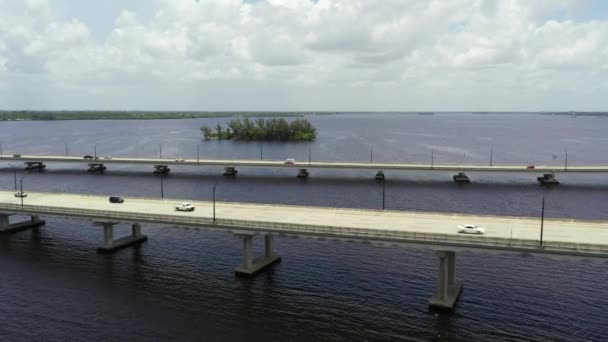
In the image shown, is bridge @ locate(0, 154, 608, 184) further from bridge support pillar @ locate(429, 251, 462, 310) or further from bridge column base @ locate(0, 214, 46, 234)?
bridge support pillar @ locate(429, 251, 462, 310)

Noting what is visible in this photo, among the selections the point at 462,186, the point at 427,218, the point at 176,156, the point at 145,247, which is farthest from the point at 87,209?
the point at 176,156

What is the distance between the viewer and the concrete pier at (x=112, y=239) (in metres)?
66.8

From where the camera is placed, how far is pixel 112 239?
6794cm

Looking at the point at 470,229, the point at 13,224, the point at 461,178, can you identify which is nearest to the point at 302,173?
the point at 461,178

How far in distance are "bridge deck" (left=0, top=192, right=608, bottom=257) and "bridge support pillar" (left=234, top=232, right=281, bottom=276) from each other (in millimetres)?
1423

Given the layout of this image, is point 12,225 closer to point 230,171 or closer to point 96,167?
point 230,171

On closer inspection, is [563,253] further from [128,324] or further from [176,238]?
[176,238]

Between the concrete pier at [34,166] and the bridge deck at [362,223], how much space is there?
94.8 meters

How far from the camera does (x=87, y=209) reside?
67.0m

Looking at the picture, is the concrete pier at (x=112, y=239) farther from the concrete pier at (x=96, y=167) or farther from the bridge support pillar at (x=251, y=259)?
the concrete pier at (x=96, y=167)

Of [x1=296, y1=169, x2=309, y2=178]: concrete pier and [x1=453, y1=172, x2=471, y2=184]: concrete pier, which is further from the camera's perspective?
[x1=296, y1=169, x2=309, y2=178]: concrete pier

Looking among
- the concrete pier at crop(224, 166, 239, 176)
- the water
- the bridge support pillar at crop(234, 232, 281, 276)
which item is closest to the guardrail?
the bridge support pillar at crop(234, 232, 281, 276)

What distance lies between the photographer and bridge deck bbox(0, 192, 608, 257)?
157 ft

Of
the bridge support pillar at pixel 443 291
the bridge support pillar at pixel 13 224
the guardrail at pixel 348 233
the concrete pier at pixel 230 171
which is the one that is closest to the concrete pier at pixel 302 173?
the concrete pier at pixel 230 171
